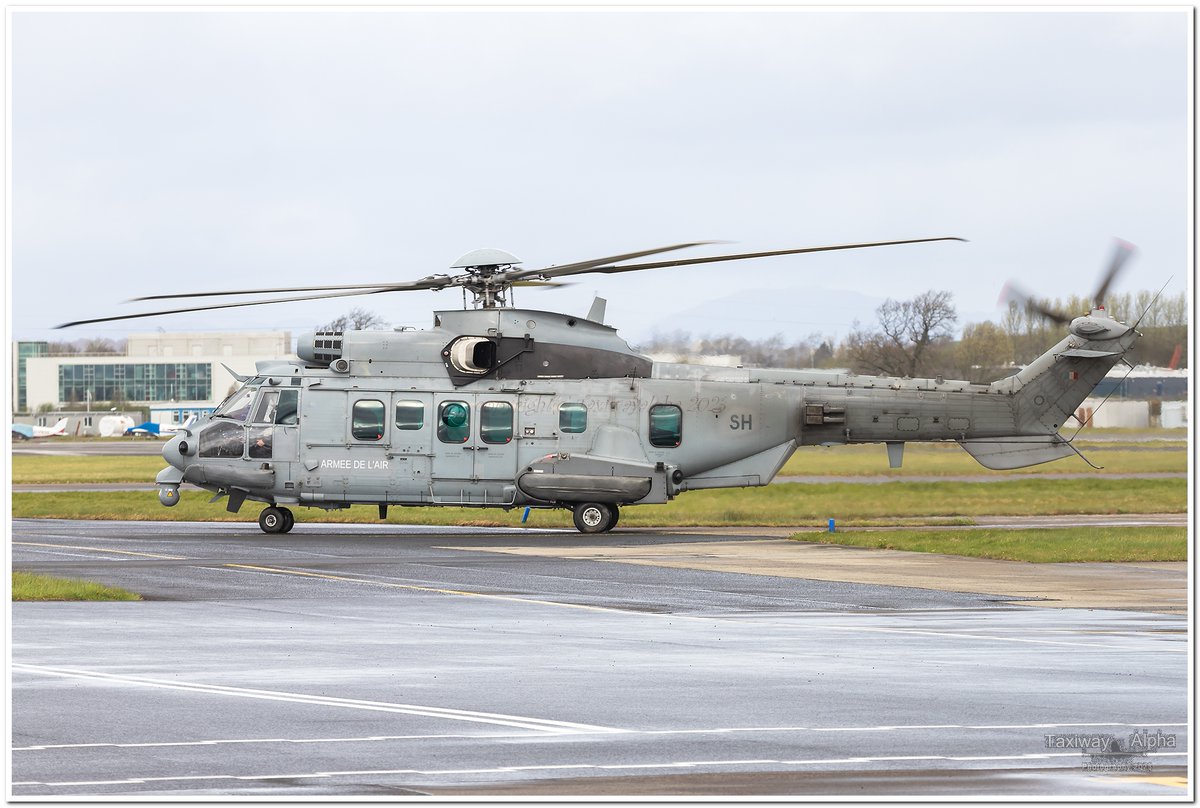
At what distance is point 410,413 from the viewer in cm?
3002

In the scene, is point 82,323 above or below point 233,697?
above

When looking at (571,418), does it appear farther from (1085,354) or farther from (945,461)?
(945,461)

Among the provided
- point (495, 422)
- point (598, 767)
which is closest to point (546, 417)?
point (495, 422)

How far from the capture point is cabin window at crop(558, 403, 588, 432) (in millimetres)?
30031

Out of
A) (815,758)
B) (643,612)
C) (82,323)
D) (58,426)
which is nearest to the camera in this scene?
(815,758)

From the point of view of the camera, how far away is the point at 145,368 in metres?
148

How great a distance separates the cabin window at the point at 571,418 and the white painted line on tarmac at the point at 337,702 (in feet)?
55.9

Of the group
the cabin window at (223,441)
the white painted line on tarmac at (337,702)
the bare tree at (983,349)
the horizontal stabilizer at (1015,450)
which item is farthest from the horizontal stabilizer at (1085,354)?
the white painted line on tarmac at (337,702)

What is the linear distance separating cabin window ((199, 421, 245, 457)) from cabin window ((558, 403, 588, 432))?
6.31 m

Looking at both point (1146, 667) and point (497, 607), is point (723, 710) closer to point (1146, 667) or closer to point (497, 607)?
point (1146, 667)

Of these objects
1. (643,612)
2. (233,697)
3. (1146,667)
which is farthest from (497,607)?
(1146,667)

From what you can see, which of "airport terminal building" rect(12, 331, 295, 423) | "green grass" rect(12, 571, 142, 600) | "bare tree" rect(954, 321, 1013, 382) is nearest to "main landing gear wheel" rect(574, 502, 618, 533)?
"green grass" rect(12, 571, 142, 600)
